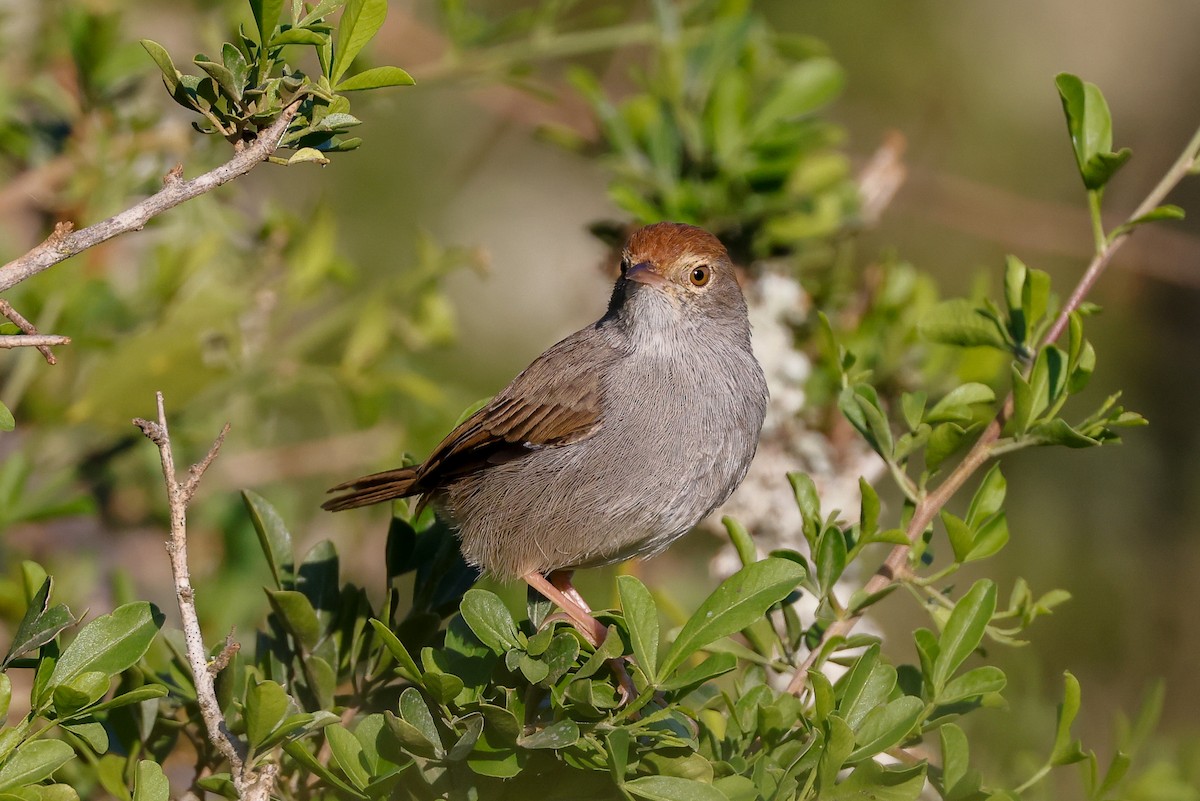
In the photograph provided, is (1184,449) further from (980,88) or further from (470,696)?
(470,696)

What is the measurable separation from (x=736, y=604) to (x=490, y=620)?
0.52m

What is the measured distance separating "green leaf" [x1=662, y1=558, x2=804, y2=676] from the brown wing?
1.31 meters

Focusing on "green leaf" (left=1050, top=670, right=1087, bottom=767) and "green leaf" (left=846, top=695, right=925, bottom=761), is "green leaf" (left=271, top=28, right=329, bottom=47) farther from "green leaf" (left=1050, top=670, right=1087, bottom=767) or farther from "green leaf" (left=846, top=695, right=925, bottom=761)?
"green leaf" (left=1050, top=670, right=1087, bottom=767)

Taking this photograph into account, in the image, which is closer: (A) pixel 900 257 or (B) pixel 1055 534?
(B) pixel 1055 534

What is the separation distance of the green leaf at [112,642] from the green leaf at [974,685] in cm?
172

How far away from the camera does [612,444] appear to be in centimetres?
373

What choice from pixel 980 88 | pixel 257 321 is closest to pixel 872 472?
pixel 257 321

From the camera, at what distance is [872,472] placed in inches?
172

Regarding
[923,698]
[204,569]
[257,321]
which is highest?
[257,321]

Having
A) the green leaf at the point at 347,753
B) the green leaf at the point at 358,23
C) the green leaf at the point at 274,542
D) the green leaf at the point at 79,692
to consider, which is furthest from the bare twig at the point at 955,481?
the green leaf at the point at 358,23

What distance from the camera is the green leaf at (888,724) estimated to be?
2506 millimetres

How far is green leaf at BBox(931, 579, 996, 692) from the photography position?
2.69m

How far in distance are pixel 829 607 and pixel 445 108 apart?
5695 mm

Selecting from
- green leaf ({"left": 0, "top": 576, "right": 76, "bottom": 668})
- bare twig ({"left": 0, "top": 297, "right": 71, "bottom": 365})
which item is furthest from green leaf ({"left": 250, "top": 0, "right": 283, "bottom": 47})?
green leaf ({"left": 0, "top": 576, "right": 76, "bottom": 668})
